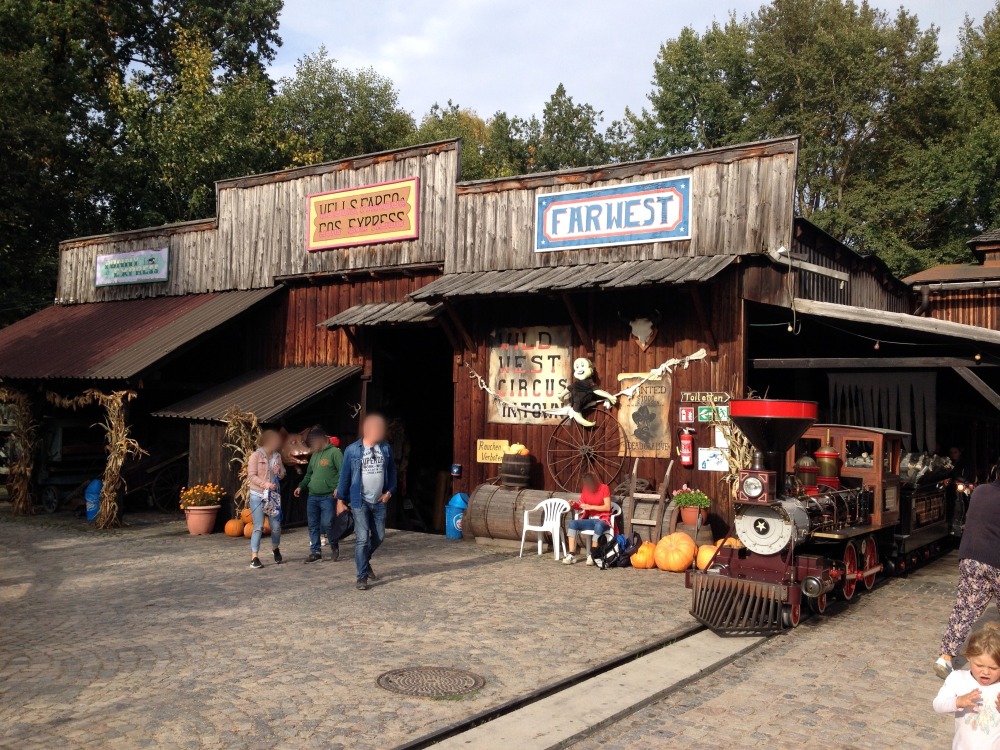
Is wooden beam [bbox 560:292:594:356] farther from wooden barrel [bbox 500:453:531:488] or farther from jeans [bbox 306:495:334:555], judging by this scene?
jeans [bbox 306:495:334:555]

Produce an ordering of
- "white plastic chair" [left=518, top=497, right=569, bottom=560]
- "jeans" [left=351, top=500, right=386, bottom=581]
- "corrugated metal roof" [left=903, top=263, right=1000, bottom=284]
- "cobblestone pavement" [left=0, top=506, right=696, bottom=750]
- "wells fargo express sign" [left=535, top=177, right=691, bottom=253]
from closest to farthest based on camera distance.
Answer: "cobblestone pavement" [left=0, top=506, right=696, bottom=750] → "jeans" [left=351, top=500, right=386, bottom=581] → "white plastic chair" [left=518, top=497, right=569, bottom=560] → "wells fargo express sign" [left=535, top=177, right=691, bottom=253] → "corrugated metal roof" [left=903, top=263, right=1000, bottom=284]

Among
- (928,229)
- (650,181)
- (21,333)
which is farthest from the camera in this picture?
(928,229)

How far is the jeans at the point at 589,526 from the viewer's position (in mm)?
12219

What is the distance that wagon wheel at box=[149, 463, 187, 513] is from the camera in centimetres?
1845

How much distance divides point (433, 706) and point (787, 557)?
445 cm

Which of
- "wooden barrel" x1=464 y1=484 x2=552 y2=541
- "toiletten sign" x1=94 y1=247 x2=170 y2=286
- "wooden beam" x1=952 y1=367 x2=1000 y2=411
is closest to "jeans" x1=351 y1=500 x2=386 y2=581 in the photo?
"wooden barrel" x1=464 y1=484 x2=552 y2=541

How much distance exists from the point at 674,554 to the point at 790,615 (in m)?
3.13

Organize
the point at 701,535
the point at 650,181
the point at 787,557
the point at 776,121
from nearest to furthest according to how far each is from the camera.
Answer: the point at 787,557, the point at 701,535, the point at 650,181, the point at 776,121

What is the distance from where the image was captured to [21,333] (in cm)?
2192

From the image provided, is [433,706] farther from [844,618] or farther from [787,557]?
[844,618]

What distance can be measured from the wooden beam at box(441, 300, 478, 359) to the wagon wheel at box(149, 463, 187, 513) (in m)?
7.70

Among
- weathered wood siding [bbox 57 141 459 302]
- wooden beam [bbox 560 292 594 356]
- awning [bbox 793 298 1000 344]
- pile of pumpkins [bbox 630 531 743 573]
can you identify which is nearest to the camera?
awning [bbox 793 298 1000 344]

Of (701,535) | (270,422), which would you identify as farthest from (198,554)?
(701,535)

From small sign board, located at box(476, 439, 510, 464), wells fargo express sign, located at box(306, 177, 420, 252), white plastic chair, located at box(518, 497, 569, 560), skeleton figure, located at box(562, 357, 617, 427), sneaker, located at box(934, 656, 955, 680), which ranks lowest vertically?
sneaker, located at box(934, 656, 955, 680)
